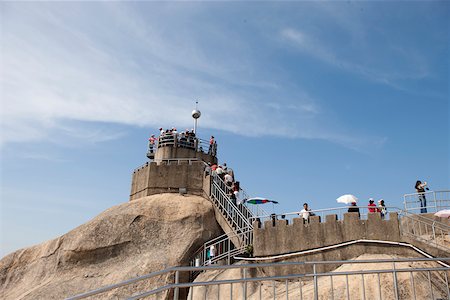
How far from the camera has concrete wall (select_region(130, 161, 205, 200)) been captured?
2640 cm

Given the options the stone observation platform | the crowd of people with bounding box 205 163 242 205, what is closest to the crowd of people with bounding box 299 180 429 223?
the crowd of people with bounding box 205 163 242 205

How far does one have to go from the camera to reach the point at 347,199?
15961 mm

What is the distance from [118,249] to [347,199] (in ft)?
46.5

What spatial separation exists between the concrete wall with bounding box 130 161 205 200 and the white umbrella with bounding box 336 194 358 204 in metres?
12.0

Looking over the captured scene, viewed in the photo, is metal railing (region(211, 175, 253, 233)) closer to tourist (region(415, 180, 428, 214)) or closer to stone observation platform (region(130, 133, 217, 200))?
stone observation platform (region(130, 133, 217, 200))

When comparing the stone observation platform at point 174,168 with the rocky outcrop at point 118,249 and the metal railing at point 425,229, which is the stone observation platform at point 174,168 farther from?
the metal railing at point 425,229

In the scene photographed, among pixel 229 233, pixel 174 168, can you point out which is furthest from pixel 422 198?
pixel 174 168

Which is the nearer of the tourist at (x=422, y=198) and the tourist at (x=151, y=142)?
the tourist at (x=422, y=198)

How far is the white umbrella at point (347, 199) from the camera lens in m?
15.8

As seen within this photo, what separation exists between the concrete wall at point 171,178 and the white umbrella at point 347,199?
12.0 metres

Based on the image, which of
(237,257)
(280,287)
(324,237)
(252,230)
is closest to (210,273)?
(237,257)

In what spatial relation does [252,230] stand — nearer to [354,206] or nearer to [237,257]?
[237,257]

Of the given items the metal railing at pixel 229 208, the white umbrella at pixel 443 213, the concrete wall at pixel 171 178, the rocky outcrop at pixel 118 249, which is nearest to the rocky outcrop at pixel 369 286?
the white umbrella at pixel 443 213

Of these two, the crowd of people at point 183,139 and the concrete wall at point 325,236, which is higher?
the crowd of people at point 183,139
